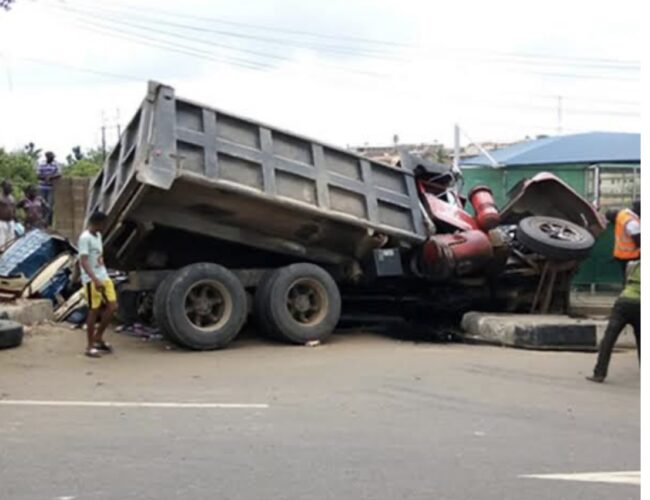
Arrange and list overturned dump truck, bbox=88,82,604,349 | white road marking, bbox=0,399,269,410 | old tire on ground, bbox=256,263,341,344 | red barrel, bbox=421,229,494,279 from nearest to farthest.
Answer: white road marking, bbox=0,399,269,410
overturned dump truck, bbox=88,82,604,349
old tire on ground, bbox=256,263,341,344
red barrel, bbox=421,229,494,279

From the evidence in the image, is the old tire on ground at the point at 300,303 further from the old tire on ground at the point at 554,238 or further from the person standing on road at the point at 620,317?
the person standing on road at the point at 620,317

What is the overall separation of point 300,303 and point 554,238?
3.16 metres

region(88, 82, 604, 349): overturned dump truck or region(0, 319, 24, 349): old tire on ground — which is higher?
region(88, 82, 604, 349): overturned dump truck

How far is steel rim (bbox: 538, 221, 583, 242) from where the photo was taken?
12.2 metres

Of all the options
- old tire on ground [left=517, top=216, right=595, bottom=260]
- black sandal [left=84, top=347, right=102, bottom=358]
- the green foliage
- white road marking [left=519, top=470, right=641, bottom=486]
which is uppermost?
the green foliage

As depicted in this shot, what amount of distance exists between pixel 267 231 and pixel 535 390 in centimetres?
416

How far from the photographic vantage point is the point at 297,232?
11.9m

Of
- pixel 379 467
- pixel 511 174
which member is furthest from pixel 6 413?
pixel 511 174

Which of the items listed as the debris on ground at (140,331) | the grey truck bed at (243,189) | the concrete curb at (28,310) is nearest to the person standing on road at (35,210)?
the concrete curb at (28,310)

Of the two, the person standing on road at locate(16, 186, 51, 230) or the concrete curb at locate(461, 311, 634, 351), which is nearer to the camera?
the concrete curb at locate(461, 311, 634, 351)

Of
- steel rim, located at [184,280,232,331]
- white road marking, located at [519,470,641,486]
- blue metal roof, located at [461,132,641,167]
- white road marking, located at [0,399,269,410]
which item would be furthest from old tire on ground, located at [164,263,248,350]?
blue metal roof, located at [461,132,641,167]

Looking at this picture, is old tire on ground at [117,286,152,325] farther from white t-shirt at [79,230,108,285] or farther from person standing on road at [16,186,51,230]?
person standing on road at [16,186,51,230]

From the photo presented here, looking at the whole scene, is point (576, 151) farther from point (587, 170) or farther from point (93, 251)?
point (93, 251)

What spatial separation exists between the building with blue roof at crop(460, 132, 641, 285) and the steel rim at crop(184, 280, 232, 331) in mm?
5927
